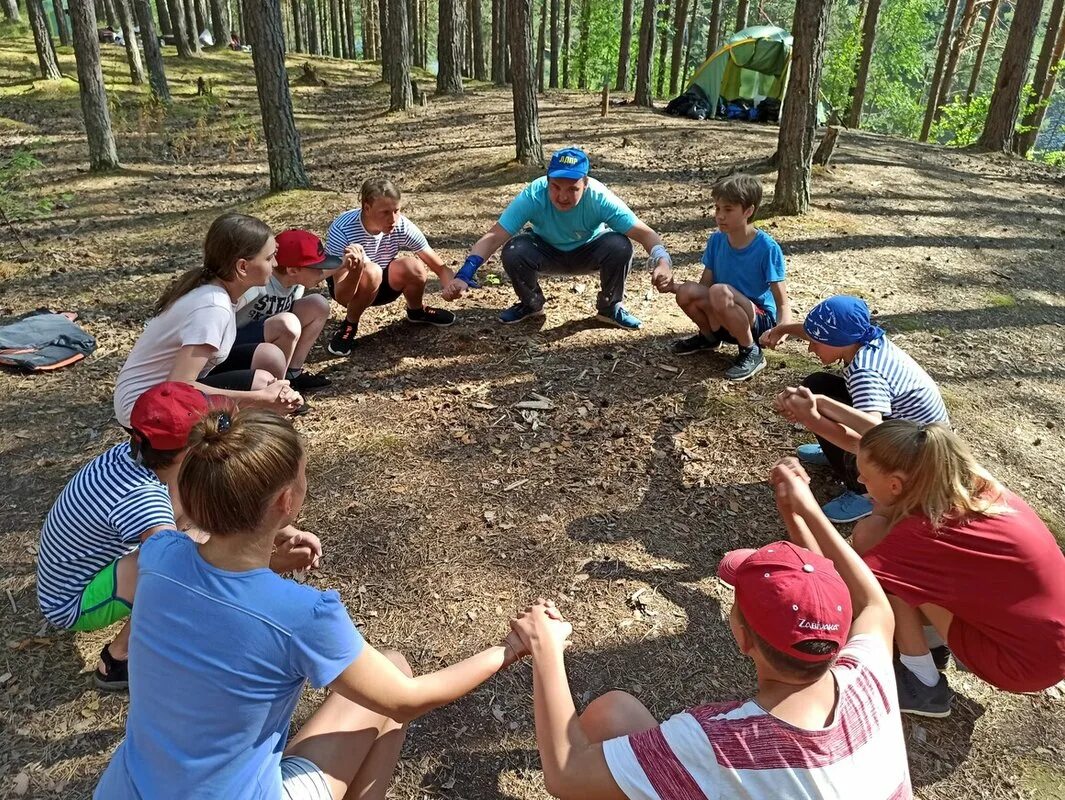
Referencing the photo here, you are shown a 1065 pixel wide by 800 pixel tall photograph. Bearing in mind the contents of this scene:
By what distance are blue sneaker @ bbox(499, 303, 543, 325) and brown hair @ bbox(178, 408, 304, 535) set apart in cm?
393

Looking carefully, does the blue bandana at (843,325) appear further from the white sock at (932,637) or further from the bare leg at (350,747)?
the bare leg at (350,747)

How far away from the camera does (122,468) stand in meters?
2.53

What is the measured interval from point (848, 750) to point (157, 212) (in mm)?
9768

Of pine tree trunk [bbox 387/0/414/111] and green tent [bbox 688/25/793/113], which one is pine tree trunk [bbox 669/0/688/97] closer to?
green tent [bbox 688/25/793/113]

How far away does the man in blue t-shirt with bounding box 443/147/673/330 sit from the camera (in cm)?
506

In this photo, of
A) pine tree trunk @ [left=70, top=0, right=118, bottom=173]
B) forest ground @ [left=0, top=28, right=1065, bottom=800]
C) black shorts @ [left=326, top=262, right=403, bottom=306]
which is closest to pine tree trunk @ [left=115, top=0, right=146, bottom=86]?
pine tree trunk @ [left=70, top=0, right=118, bottom=173]

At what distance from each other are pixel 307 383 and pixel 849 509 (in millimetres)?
3477

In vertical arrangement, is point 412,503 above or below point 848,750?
below

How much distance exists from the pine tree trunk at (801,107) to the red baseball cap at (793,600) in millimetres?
6978

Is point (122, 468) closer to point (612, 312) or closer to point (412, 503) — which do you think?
point (412, 503)

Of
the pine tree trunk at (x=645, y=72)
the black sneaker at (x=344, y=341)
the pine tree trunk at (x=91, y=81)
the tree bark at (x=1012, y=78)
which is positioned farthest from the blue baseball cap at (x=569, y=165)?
the pine tree trunk at (x=645, y=72)

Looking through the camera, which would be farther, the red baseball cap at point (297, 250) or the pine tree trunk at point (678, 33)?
the pine tree trunk at point (678, 33)

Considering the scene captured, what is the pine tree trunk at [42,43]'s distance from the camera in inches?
635

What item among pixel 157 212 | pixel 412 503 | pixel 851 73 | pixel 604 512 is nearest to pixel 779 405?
pixel 604 512
